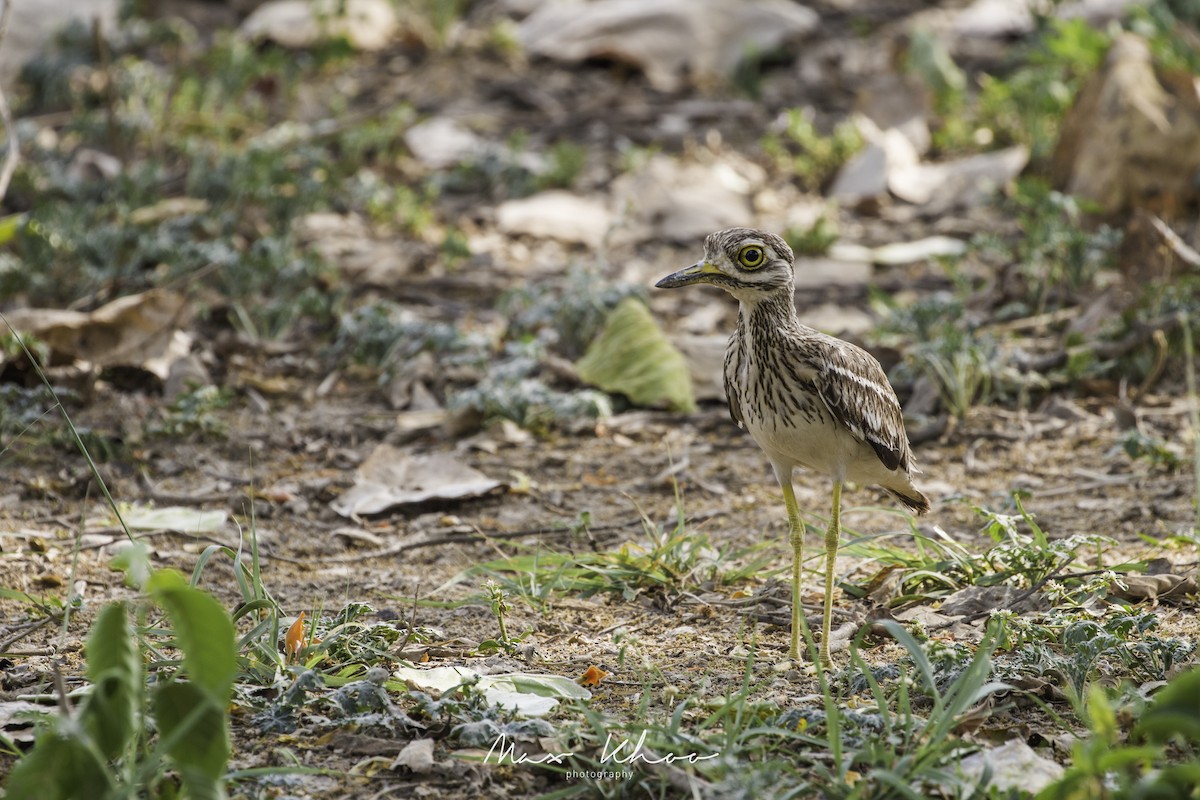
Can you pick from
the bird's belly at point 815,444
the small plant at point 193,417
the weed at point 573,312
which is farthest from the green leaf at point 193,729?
the weed at point 573,312

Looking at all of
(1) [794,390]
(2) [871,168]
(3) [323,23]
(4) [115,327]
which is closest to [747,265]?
(1) [794,390]

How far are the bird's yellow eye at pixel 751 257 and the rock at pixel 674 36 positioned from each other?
6.97 meters

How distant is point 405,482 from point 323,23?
6.63m

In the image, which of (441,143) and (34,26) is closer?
(441,143)

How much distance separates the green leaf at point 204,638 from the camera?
2439mm

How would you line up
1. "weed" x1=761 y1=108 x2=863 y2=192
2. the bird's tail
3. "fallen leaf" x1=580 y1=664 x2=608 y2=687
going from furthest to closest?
"weed" x1=761 y1=108 x2=863 y2=192 → the bird's tail → "fallen leaf" x1=580 y1=664 x2=608 y2=687

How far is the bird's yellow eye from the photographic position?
4.10m

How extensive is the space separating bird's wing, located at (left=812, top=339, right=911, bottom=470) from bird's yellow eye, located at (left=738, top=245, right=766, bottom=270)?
0.36m

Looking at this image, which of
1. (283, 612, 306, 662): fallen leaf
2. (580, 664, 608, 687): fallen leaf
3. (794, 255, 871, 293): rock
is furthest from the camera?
(794, 255, 871, 293): rock

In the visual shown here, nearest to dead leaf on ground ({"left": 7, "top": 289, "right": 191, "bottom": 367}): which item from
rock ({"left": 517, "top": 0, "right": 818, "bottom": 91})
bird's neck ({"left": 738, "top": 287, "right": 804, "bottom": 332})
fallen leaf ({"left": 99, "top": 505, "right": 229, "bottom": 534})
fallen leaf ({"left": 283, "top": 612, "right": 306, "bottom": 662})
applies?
fallen leaf ({"left": 99, "top": 505, "right": 229, "bottom": 534})

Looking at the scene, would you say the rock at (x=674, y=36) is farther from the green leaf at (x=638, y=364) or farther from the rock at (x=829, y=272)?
the green leaf at (x=638, y=364)

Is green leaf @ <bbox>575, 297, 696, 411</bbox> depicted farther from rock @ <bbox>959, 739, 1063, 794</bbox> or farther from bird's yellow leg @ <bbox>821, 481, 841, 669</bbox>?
rock @ <bbox>959, 739, 1063, 794</bbox>

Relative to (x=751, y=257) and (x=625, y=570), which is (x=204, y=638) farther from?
(x=751, y=257)

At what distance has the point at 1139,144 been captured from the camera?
7594 millimetres
